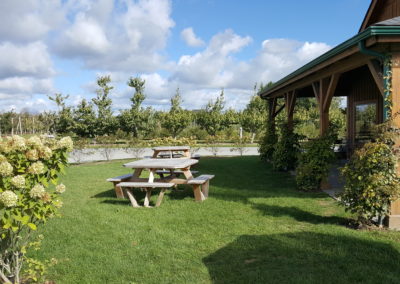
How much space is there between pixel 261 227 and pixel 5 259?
3.20 metres

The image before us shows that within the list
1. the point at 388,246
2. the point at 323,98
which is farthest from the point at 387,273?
the point at 323,98

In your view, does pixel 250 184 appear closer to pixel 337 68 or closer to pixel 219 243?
pixel 337 68

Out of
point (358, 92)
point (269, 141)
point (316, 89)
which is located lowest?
point (269, 141)

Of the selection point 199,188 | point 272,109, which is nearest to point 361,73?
point 272,109

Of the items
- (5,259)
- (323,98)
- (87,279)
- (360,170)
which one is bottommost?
(87,279)

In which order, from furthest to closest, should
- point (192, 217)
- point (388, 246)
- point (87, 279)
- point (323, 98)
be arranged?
point (323, 98), point (192, 217), point (388, 246), point (87, 279)

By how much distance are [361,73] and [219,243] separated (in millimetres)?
9208

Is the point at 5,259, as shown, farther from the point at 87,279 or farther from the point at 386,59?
the point at 386,59

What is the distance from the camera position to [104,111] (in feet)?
92.7

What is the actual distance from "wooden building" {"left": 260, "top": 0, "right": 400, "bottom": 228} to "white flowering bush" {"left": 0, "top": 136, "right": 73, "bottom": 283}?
13.2 feet

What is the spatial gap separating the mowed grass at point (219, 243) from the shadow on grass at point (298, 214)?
14 millimetres

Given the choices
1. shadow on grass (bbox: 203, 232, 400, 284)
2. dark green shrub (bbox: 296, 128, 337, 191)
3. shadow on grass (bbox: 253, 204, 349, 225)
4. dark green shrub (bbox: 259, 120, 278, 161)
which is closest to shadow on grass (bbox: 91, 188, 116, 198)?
shadow on grass (bbox: 253, 204, 349, 225)

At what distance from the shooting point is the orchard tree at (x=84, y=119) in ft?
89.6

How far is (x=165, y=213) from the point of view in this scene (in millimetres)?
5867
